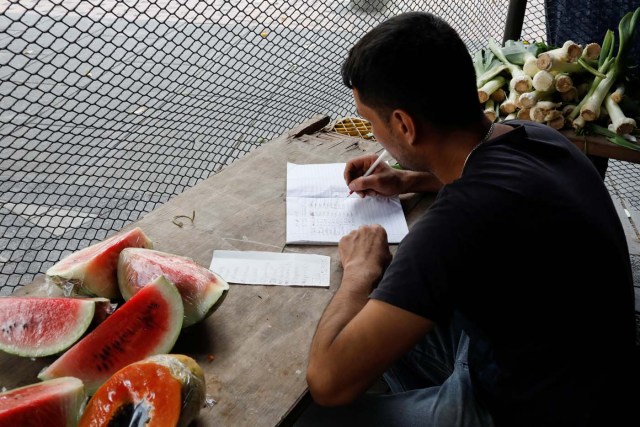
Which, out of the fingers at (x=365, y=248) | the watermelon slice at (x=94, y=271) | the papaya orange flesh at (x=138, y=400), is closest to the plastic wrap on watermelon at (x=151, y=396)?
the papaya orange flesh at (x=138, y=400)

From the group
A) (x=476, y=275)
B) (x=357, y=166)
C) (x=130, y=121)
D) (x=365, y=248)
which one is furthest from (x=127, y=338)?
(x=130, y=121)

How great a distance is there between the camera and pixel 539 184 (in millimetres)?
1241

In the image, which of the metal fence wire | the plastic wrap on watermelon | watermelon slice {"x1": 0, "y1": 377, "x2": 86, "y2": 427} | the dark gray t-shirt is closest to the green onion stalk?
the metal fence wire

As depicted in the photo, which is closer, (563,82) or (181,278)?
(181,278)

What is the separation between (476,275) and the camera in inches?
46.4

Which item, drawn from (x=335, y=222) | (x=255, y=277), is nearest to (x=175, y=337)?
(x=255, y=277)

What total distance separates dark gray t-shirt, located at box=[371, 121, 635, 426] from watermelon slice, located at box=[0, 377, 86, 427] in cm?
64

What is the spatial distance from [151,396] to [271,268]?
566mm

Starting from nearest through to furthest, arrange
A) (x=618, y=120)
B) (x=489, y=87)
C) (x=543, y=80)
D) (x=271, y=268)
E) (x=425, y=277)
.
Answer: (x=425, y=277) < (x=271, y=268) < (x=618, y=120) < (x=543, y=80) < (x=489, y=87)

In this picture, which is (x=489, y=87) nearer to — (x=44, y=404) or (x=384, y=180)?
(x=384, y=180)

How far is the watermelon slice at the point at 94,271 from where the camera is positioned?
1320 millimetres

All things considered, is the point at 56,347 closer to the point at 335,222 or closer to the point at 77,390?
the point at 77,390

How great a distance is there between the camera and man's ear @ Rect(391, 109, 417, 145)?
4.57 ft

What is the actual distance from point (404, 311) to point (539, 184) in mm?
438
